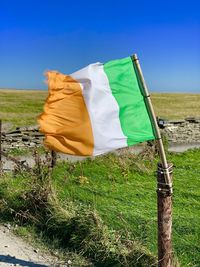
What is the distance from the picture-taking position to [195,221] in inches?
305

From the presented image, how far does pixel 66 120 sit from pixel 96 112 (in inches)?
14.5

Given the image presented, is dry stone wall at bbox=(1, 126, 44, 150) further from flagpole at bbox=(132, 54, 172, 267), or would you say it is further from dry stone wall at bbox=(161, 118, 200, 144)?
flagpole at bbox=(132, 54, 172, 267)

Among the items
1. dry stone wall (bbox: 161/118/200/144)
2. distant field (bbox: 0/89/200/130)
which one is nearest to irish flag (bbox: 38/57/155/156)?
dry stone wall (bbox: 161/118/200/144)

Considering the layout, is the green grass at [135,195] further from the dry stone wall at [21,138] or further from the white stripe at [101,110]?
the dry stone wall at [21,138]

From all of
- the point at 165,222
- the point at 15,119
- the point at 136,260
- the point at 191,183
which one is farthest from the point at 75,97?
the point at 15,119

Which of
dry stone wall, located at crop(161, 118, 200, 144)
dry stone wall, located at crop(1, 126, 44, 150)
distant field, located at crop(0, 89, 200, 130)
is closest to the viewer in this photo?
dry stone wall, located at crop(1, 126, 44, 150)

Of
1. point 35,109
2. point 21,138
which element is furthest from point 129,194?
point 35,109

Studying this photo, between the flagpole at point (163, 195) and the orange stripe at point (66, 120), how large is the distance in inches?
28.9

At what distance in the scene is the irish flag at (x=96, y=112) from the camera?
526cm

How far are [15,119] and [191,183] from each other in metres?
18.7

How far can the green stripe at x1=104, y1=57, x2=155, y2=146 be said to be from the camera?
5316 millimetres

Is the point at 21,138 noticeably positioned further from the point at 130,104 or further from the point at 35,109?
the point at 35,109

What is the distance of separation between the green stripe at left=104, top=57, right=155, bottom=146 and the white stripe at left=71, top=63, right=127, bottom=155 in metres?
0.06

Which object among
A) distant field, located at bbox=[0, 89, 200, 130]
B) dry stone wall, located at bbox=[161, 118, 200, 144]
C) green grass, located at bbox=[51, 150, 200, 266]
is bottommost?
green grass, located at bbox=[51, 150, 200, 266]
